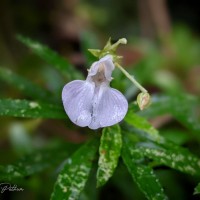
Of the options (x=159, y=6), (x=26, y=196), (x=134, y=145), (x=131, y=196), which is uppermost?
(x=134, y=145)

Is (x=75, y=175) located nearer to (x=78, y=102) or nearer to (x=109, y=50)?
(x=78, y=102)

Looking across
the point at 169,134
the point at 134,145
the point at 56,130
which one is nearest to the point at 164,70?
the point at 56,130

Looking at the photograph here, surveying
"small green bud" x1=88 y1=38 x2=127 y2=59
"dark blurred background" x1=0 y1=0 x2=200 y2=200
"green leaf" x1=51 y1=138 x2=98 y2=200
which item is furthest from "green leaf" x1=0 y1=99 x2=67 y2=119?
"dark blurred background" x1=0 y1=0 x2=200 y2=200

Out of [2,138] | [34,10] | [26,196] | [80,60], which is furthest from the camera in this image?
[34,10]

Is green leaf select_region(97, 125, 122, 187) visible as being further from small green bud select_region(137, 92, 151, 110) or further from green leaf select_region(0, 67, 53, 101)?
green leaf select_region(0, 67, 53, 101)

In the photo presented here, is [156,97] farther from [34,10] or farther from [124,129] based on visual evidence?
[34,10]

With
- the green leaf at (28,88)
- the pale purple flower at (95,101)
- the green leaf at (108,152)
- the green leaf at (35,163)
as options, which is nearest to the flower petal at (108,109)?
the pale purple flower at (95,101)

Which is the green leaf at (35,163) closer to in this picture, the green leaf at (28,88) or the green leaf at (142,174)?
the green leaf at (28,88)
